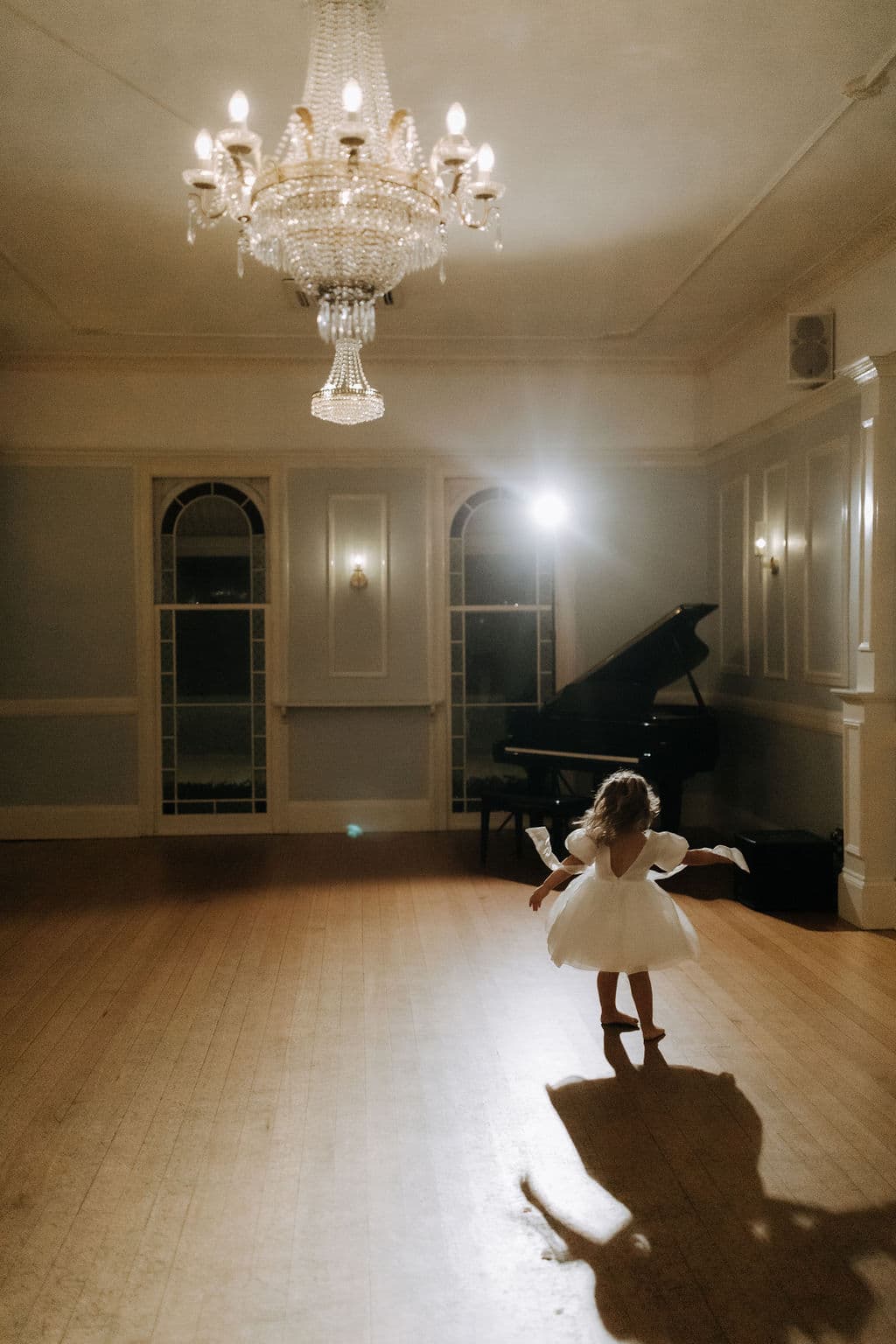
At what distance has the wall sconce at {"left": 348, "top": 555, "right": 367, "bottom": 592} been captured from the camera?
8188mm

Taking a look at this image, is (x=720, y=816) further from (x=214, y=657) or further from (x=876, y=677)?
(x=214, y=657)

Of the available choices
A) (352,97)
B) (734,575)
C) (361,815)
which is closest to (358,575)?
(361,815)

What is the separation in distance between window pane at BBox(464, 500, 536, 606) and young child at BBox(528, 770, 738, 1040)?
4.46m

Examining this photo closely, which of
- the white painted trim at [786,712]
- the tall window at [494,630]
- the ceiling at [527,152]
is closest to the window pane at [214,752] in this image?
the tall window at [494,630]

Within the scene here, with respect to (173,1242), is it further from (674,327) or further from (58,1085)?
(674,327)

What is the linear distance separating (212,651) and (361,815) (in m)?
1.64

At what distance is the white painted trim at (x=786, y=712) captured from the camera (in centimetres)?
619

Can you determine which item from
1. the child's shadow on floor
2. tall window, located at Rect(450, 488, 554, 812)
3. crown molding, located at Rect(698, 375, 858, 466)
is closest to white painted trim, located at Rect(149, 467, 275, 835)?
tall window, located at Rect(450, 488, 554, 812)

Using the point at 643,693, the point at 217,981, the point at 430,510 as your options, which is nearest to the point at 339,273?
the point at 217,981

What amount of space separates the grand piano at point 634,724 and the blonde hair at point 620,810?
288cm

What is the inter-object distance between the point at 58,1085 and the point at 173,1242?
1147 mm

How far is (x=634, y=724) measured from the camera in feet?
22.6

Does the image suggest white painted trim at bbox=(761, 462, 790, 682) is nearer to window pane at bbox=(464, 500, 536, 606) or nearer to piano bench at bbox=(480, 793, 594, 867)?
piano bench at bbox=(480, 793, 594, 867)

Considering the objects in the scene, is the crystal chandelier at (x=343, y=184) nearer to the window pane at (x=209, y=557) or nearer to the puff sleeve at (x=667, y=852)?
the puff sleeve at (x=667, y=852)
